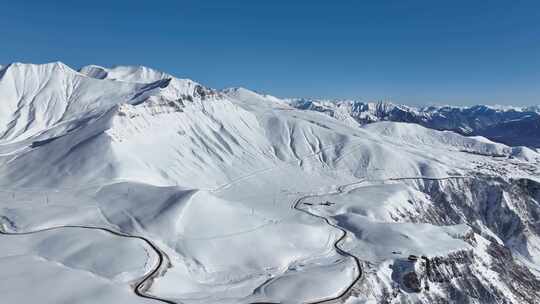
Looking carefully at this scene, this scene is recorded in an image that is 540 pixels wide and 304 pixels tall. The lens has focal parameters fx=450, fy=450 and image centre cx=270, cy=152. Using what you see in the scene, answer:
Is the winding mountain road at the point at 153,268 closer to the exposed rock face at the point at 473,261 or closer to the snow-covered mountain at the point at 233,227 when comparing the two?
the snow-covered mountain at the point at 233,227

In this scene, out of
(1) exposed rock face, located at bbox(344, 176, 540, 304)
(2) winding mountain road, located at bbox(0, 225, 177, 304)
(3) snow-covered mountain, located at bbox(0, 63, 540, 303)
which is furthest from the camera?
(1) exposed rock face, located at bbox(344, 176, 540, 304)

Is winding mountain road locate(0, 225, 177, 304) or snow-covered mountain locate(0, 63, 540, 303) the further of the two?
snow-covered mountain locate(0, 63, 540, 303)

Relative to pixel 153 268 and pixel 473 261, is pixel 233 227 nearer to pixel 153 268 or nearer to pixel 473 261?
pixel 153 268

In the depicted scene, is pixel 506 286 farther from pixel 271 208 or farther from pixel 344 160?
pixel 344 160

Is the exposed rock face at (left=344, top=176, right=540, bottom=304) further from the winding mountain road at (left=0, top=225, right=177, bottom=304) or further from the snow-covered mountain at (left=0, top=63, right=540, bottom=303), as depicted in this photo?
the winding mountain road at (left=0, top=225, right=177, bottom=304)

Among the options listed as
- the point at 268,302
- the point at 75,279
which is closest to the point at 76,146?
the point at 75,279

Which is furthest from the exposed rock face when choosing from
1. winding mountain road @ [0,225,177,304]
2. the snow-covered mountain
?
winding mountain road @ [0,225,177,304]

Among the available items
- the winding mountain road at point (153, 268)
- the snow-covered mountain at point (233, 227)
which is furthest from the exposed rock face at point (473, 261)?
the winding mountain road at point (153, 268)

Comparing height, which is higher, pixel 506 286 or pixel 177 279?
pixel 177 279
